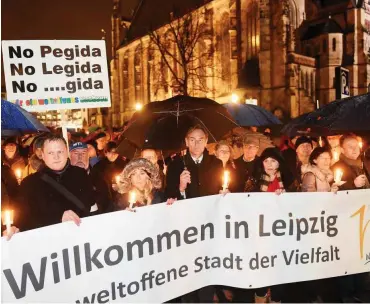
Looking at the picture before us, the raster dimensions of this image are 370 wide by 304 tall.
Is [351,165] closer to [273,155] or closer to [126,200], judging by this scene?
[273,155]

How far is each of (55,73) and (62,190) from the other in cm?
263

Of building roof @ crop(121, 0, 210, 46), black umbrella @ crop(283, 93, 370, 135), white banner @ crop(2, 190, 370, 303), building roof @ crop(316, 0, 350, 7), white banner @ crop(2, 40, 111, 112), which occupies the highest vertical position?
building roof @ crop(121, 0, 210, 46)

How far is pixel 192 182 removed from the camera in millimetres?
5082

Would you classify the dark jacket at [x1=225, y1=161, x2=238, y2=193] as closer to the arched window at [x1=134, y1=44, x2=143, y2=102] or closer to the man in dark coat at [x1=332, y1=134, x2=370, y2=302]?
the man in dark coat at [x1=332, y1=134, x2=370, y2=302]

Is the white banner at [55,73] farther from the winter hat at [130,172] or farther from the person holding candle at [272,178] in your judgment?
the person holding candle at [272,178]

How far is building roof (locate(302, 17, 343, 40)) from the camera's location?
39000mm

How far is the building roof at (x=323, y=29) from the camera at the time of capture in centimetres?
3900

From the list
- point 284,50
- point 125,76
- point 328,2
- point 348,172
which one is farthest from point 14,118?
point 125,76

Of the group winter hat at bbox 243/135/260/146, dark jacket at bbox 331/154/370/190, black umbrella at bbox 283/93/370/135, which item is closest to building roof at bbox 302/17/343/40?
black umbrella at bbox 283/93/370/135

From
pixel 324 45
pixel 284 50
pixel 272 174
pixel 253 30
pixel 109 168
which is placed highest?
pixel 253 30

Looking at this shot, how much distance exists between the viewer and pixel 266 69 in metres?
38.1

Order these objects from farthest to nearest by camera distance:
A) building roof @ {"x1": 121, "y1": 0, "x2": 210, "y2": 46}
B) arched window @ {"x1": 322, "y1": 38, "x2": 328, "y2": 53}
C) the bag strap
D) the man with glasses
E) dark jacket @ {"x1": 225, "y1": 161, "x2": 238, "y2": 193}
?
building roof @ {"x1": 121, "y1": 0, "x2": 210, "y2": 46}, arched window @ {"x1": 322, "y1": 38, "x2": 328, "y2": 53}, dark jacket @ {"x1": 225, "y1": 161, "x2": 238, "y2": 193}, the man with glasses, the bag strap

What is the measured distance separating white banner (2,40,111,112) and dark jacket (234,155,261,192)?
227 centimetres

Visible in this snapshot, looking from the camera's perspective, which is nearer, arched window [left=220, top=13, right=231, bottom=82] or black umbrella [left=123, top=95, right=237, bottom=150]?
black umbrella [left=123, top=95, right=237, bottom=150]
